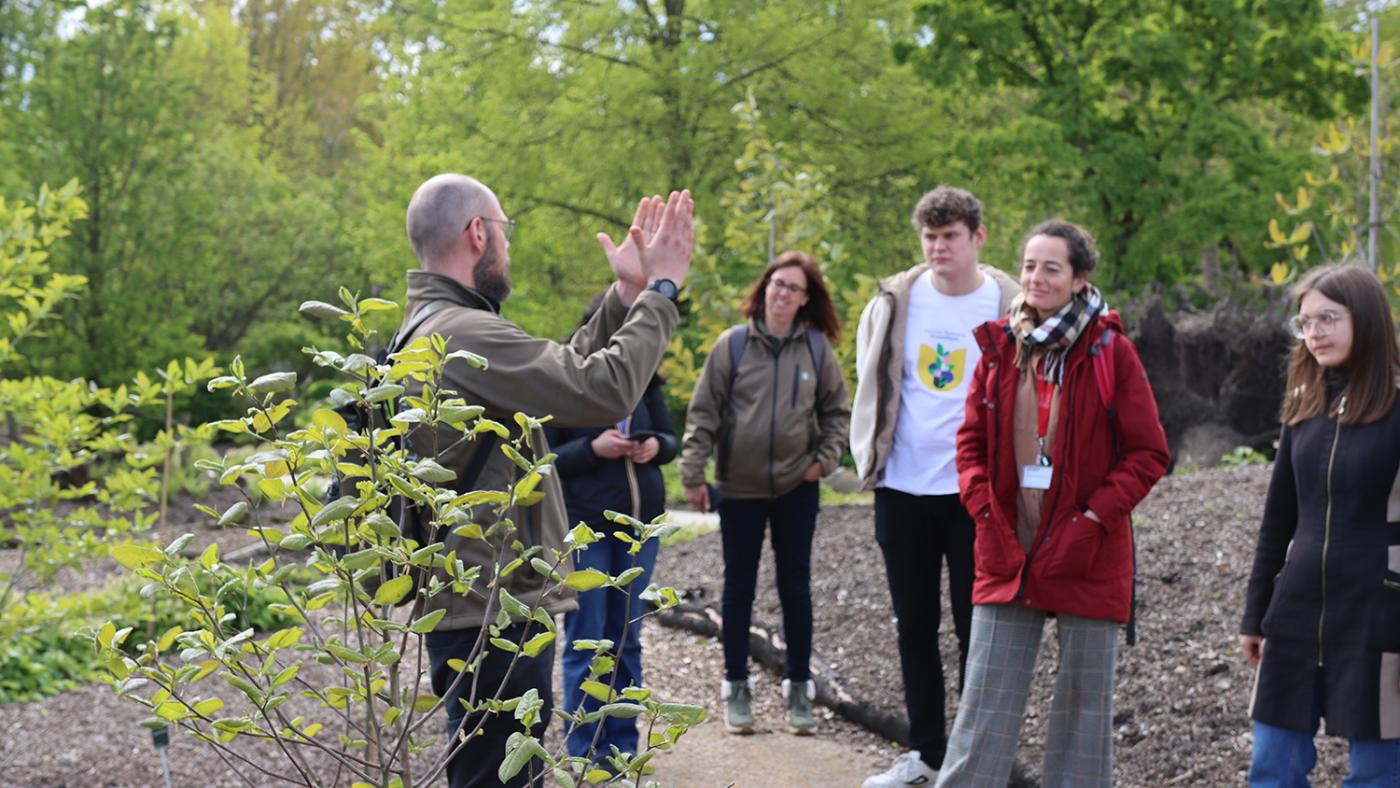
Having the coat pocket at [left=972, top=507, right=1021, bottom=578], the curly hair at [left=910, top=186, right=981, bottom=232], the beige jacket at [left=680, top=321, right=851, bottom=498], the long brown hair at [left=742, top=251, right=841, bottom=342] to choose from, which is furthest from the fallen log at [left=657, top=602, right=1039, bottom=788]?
the curly hair at [left=910, top=186, right=981, bottom=232]

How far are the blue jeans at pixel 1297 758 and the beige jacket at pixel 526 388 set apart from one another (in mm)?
2007

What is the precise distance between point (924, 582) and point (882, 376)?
77 cm

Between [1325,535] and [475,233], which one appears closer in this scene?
[475,233]

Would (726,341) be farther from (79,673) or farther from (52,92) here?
(52,92)

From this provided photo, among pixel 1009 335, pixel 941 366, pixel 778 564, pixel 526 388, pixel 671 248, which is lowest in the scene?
pixel 778 564

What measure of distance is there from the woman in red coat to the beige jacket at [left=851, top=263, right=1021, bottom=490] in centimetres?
80

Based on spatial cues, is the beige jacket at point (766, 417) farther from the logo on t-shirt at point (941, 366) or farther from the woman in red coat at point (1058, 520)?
the woman in red coat at point (1058, 520)

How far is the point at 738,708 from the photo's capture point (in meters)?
5.68

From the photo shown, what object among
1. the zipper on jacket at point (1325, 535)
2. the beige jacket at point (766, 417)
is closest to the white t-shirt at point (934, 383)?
the beige jacket at point (766, 417)

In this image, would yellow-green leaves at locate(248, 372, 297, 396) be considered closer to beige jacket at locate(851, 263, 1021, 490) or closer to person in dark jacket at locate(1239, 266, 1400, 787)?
person in dark jacket at locate(1239, 266, 1400, 787)

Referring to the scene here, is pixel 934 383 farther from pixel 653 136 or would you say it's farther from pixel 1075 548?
pixel 653 136

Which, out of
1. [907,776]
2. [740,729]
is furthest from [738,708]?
[907,776]

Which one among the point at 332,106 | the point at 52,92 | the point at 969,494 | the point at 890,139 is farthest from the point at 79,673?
the point at 332,106

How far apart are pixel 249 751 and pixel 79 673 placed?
1871 millimetres
